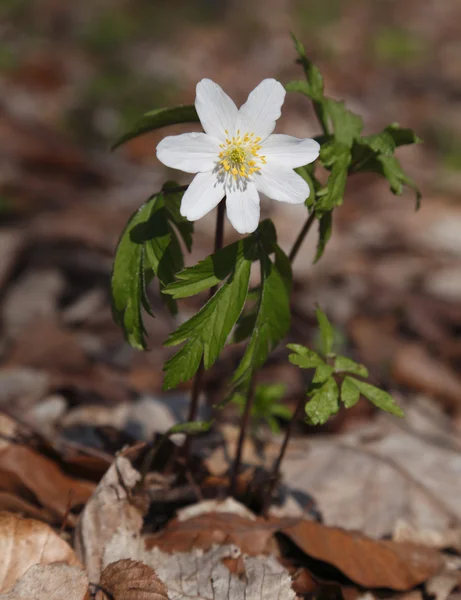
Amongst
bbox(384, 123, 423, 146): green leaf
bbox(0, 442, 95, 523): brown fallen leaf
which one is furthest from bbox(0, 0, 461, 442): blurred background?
bbox(384, 123, 423, 146): green leaf

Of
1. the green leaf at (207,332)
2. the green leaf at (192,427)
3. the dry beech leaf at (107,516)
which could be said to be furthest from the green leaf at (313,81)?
the dry beech leaf at (107,516)

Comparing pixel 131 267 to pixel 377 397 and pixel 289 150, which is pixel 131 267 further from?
pixel 377 397

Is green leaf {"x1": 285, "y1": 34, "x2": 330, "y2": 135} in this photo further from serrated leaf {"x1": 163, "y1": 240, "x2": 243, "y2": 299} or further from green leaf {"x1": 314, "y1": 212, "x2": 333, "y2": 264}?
serrated leaf {"x1": 163, "y1": 240, "x2": 243, "y2": 299}

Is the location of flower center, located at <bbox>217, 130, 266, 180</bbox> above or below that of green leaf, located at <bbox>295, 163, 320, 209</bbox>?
above

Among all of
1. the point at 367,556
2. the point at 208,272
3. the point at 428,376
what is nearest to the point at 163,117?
the point at 208,272

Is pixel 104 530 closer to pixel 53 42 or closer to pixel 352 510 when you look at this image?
pixel 352 510

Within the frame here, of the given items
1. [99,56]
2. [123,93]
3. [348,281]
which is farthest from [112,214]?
[99,56]

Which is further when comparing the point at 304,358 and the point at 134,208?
the point at 134,208
